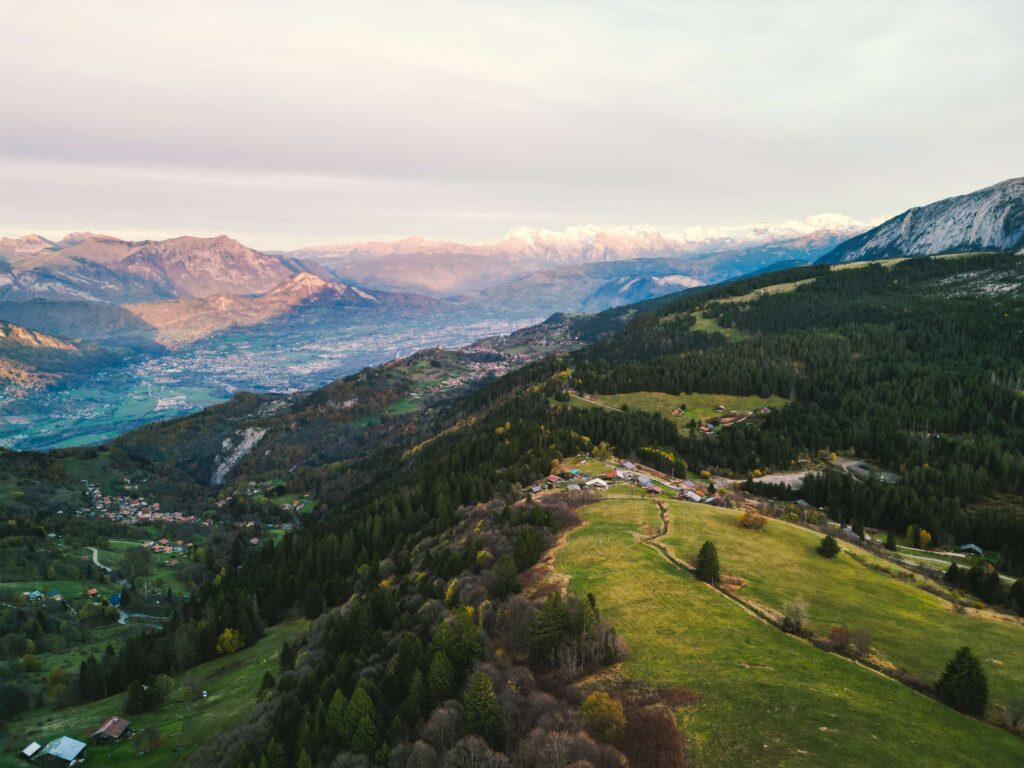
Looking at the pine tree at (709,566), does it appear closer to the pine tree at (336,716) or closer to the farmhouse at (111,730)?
the pine tree at (336,716)

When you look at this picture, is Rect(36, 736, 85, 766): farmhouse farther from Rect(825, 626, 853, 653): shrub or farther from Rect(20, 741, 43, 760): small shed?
Rect(825, 626, 853, 653): shrub

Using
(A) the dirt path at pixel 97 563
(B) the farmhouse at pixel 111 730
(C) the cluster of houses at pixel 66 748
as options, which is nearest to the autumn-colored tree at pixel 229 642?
(B) the farmhouse at pixel 111 730

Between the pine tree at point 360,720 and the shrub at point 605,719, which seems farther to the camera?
the pine tree at point 360,720

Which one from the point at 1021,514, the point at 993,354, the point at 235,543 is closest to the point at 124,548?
the point at 235,543

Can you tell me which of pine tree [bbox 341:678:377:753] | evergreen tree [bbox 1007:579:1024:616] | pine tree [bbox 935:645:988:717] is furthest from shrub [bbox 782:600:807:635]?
pine tree [bbox 341:678:377:753]

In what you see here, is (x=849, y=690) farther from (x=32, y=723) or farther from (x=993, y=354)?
(x=993, y=354)
